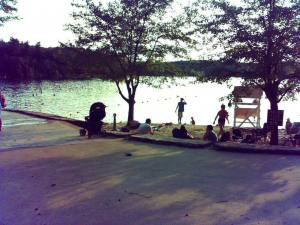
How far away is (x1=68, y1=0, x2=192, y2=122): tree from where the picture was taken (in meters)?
20.6

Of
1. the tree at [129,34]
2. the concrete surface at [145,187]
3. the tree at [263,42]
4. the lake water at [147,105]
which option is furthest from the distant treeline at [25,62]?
the concrete surface at [145,187]

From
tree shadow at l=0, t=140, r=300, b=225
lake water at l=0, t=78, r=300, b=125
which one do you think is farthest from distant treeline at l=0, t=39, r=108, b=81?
tree shadow at l=0, t=140, r=300, b=225

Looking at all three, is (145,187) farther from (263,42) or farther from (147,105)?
(147,105)

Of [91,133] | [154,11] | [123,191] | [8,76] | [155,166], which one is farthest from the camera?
[8,76]

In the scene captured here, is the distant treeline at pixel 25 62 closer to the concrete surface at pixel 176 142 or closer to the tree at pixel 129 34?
the tree at pixel 129 34

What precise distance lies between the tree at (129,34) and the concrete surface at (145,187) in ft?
35.8

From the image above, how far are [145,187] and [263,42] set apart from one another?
8956 mm

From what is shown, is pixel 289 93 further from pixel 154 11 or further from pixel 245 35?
pixel 154 11

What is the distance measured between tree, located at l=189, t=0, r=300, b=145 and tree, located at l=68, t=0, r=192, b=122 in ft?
19.0

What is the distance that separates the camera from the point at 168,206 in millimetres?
5734

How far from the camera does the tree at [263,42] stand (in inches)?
549

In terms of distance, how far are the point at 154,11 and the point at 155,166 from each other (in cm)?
1364


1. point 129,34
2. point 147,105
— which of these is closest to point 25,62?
point 147,105

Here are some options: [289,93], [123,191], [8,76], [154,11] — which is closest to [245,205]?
[123,191]
